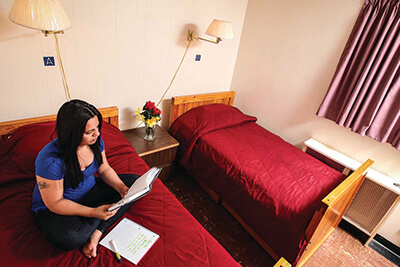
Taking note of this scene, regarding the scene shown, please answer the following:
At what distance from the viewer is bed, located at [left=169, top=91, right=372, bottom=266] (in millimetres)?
1572

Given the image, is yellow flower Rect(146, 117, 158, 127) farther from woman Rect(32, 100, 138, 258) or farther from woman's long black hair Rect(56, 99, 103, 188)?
woman's long black hair Rect(56, 99, 103, 188)

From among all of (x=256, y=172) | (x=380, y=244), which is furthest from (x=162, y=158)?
(x=380, y=244)

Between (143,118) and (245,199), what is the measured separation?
116 centimetres

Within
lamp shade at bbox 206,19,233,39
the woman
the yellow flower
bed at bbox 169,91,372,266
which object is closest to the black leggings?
the woman

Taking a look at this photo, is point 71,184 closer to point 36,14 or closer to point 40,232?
point 40,232

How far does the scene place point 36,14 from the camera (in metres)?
1.20

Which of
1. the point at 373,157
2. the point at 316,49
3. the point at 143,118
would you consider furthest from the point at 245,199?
the point at 316,49

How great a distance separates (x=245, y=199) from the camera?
1.84m

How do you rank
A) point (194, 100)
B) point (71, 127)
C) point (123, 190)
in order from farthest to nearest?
point (194, 100)
point (123, 190)
point (71, 127)

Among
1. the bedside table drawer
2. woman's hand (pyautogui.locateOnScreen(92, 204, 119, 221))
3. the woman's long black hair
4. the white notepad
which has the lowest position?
the bedside table drawer

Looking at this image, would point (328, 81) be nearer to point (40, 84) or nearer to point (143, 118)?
point (143, 118)

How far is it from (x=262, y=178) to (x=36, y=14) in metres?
1.83

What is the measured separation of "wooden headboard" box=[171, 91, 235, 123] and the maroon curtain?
1.25 metres

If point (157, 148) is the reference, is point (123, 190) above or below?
above
